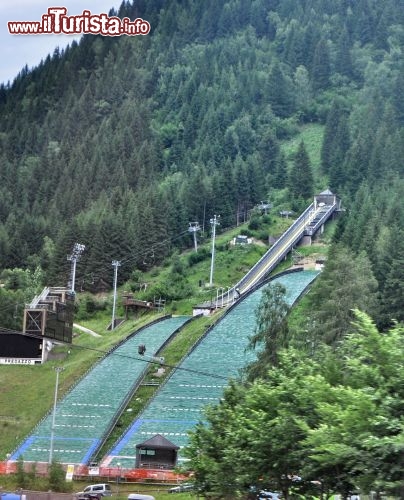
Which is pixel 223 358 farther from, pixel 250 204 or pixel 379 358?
pixel 250 204

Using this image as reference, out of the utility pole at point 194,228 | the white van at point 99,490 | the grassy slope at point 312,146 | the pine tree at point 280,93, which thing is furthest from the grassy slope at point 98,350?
the pine tree at point 280,93

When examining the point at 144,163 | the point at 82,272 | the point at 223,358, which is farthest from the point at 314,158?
the point at 223,358

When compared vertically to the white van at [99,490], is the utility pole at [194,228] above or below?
below

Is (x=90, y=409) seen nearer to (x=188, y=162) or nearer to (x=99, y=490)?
(x=99, y=490)

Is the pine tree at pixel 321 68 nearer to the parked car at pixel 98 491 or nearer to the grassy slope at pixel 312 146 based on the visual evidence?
the grassy slope at pixel 312 146

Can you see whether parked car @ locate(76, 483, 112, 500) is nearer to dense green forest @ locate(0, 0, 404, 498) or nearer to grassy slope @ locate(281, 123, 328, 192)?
dense green forest @ locate(0, 0, 404, 498)

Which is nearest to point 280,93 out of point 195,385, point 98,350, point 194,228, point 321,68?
point 321,68

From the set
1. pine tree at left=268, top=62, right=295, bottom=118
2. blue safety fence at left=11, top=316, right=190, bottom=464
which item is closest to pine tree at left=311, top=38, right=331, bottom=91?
pine tree at left=268, top=62, right=295, bottom=118

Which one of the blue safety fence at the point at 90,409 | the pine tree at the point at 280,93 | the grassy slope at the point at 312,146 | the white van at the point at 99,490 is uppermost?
the white van at the point at 99,490
